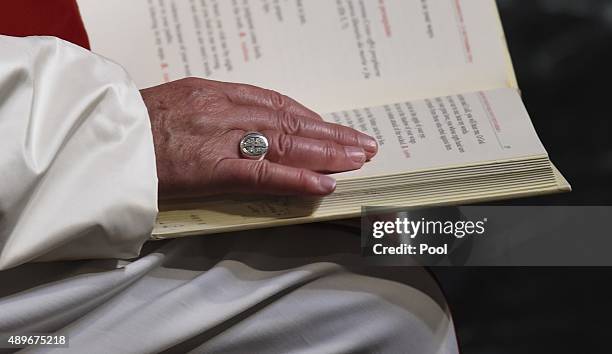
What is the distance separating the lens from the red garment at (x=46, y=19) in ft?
3.17

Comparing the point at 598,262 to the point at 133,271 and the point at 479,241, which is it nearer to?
the point at 479,241

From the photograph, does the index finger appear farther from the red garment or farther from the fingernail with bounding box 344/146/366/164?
the red garment

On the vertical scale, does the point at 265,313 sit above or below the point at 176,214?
below

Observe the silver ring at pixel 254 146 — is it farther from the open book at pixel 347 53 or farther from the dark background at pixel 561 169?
the dark background at pixel 561 169

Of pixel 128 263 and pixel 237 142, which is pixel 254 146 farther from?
pixel 128 263

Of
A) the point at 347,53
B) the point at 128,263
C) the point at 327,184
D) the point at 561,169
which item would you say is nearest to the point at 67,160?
the point at 128,263

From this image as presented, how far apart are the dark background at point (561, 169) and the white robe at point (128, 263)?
444 millimetres

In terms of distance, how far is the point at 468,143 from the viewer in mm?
805

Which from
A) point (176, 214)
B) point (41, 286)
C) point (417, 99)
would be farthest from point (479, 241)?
point (41, 286)

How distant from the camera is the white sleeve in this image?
2.45 feet

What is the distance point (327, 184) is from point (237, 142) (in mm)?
106

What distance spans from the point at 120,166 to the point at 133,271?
0.09 m

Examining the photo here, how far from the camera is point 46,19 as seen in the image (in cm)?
98

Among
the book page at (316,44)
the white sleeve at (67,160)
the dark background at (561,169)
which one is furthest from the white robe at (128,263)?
the dark background at (561,169)
